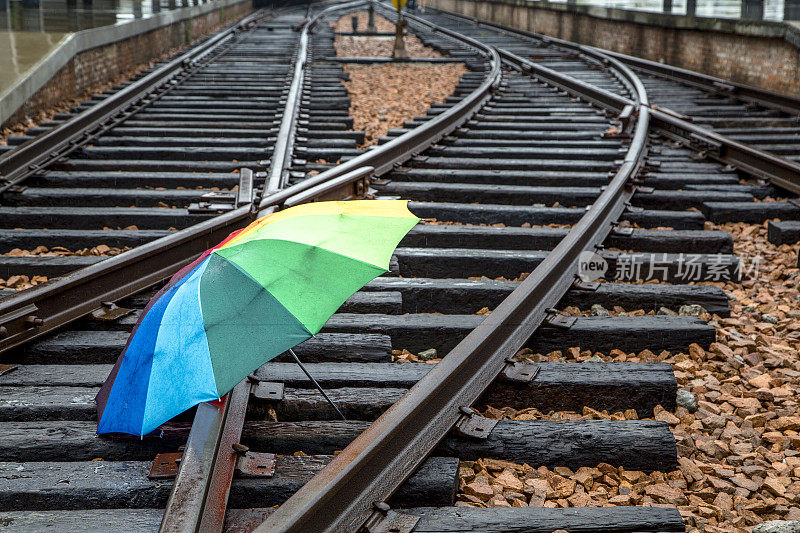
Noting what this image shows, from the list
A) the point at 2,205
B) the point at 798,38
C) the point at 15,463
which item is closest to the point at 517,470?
the point at 15,463

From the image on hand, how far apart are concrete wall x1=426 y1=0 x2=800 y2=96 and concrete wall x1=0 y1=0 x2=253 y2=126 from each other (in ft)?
29.5

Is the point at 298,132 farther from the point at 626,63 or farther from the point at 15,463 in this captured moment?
the point at 626,63

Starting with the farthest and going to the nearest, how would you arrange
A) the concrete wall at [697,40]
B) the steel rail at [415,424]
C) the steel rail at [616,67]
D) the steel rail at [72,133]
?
the concrete wall at [697,40]
the steel rail at [616,67]
the steel rail at [72,133]
the steel rail at [415,424]

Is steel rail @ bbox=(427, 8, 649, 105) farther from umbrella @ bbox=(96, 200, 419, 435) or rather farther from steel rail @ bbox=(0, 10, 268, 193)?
umbrella @ bbox=(96, 200, 419, 435)

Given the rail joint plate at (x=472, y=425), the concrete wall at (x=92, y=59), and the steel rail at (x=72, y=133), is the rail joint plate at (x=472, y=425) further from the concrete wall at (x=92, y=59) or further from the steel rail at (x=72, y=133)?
the concrete wall at (x=92, y=59)

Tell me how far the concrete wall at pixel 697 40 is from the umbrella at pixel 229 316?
31.5ft

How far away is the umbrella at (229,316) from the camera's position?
2.23 metres

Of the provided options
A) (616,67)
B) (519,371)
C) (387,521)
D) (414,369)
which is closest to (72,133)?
(414,369)

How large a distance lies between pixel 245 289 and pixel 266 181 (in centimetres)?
313

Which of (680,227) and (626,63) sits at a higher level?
(626,63)

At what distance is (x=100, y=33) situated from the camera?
11.1 metres

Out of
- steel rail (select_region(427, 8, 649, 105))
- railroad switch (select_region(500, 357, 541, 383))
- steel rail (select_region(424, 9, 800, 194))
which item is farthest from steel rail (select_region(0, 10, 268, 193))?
steel rail (select_region(427, 8, 649, 105))

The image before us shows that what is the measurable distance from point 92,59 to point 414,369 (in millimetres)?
9079

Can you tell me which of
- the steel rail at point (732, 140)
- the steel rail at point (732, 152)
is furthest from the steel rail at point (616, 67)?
the steel rail at point (732, 152)
